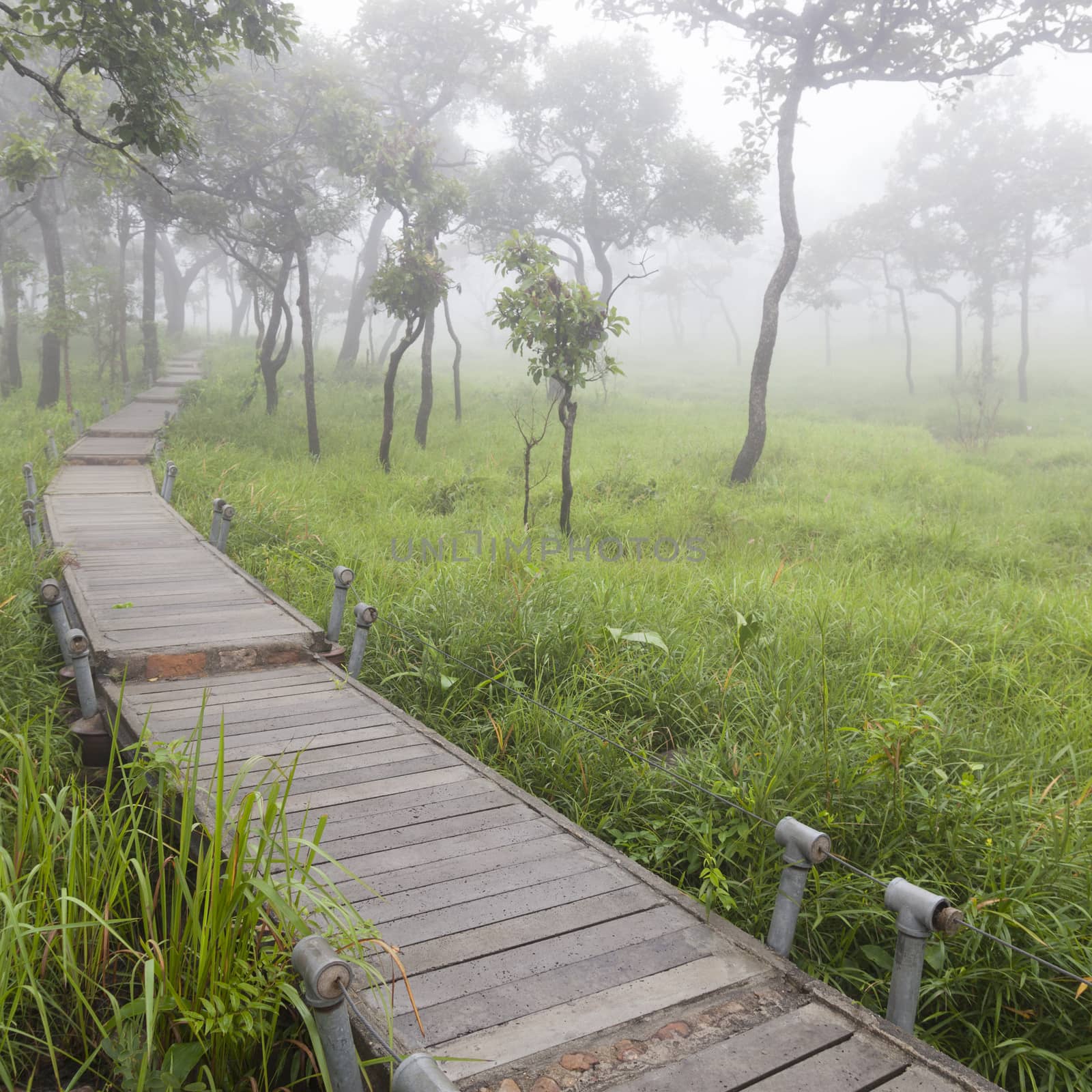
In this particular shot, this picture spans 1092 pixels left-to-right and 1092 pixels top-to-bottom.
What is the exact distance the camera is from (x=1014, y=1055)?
2.54 meters

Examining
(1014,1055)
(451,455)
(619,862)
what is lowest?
(1014,1055)

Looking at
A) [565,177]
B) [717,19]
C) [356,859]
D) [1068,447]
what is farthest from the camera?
[565,177]

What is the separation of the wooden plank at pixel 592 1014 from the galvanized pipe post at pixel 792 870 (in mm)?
116

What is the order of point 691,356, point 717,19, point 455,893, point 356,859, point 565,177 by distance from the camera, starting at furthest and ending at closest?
point 691,356 < point 565,177 < point 717,19 < point 356,859 < point 455,893

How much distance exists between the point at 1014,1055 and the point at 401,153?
14.8 metres

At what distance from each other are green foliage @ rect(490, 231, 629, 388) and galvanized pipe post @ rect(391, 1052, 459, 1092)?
7.65 m

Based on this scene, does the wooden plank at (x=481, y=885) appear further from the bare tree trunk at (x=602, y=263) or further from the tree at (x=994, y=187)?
the tree at (x=994, y=187)

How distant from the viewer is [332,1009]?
188cm

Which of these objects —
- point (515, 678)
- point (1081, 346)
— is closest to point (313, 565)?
point (515, 678)

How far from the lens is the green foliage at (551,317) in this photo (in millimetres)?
8867

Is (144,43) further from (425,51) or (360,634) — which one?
(425,51)

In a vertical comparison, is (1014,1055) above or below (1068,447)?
below

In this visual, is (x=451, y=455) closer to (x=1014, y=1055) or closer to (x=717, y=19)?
(x=717, y=19)

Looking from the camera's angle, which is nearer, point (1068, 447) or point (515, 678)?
point (515, 678)
